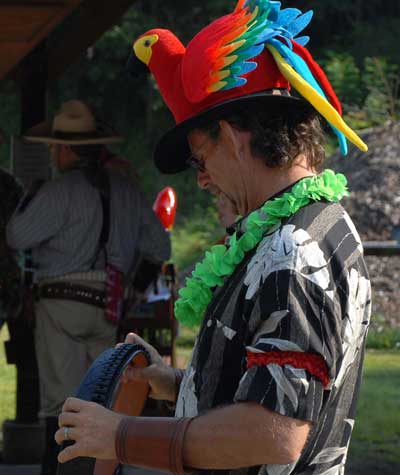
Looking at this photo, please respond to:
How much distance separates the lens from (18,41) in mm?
5527

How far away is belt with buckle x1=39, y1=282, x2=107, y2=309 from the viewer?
213 inches

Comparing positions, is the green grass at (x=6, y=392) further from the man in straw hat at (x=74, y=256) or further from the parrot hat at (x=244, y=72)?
the parrot hat at (x=244, y=72)

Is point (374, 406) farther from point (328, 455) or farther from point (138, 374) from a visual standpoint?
point (328, 455)

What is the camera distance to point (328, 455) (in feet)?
6.51

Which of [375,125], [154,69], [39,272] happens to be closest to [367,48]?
[375,125]

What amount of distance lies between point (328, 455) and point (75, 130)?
3.89 m

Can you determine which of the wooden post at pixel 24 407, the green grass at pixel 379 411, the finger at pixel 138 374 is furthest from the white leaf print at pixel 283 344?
the green grass at pixel 379 411

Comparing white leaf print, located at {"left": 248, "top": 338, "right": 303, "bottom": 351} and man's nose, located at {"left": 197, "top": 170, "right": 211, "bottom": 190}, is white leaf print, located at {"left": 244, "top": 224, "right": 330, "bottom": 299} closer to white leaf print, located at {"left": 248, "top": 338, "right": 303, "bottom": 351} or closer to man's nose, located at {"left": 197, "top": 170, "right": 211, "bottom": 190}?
white leaf print, located at {"left": 248, "top": 338, "right": 303, "bottom": 351}

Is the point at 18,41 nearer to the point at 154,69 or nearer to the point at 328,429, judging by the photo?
the point at 154,69

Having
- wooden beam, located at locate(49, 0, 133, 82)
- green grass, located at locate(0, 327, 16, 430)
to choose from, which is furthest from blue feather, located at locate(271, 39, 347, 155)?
green grass, located at locate(0, 327, 16, 430)

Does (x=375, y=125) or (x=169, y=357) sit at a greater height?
(x=375, y=125)

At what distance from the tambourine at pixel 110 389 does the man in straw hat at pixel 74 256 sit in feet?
10.2

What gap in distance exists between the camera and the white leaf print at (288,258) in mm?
1872

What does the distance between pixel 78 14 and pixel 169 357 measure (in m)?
2.06
